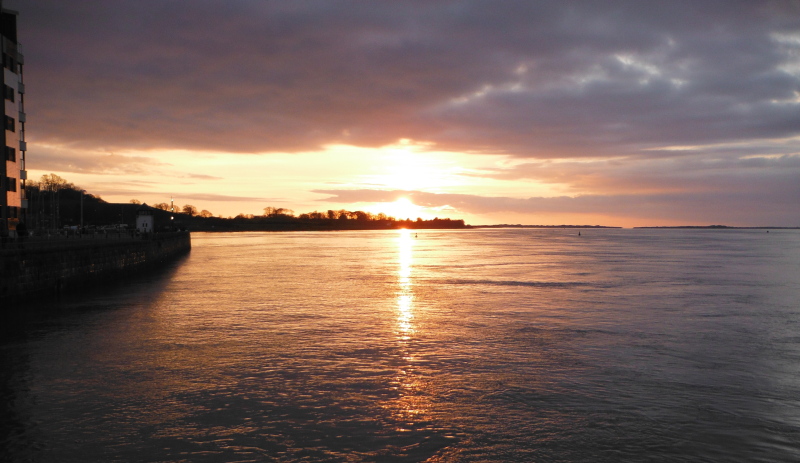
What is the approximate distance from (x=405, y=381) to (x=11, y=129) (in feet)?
166

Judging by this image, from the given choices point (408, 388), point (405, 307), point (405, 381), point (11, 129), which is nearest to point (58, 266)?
point (405, 307)

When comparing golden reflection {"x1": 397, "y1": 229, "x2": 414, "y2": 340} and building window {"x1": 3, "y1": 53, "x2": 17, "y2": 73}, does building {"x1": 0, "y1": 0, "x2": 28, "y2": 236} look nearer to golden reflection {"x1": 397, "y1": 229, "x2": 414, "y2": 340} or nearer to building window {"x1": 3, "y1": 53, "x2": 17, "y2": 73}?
building window {"x1": 3, "y1": 53, "x2": 17, "y2": 73}

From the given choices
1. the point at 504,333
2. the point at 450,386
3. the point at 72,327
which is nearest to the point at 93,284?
the point at 72,327

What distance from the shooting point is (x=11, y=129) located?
47.8m

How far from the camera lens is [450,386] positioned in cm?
1365

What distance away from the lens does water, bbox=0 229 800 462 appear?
32.9ft

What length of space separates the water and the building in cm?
2466

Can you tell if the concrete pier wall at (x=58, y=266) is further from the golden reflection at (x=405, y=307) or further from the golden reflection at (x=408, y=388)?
the golden reflection at (x=408, y=388)

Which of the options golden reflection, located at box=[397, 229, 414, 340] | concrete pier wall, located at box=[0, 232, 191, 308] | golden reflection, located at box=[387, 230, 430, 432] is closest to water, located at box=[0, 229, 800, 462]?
golden reflection, located at box=[387, 230, 430, 432]

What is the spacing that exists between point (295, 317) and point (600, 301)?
16770 mm

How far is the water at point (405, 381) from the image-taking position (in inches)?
395

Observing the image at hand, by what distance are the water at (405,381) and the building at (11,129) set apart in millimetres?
24664

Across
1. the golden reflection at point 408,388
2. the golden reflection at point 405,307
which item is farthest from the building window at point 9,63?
the golden reflection at point 408,388

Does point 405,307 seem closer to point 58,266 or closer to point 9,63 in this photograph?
point 58,266
